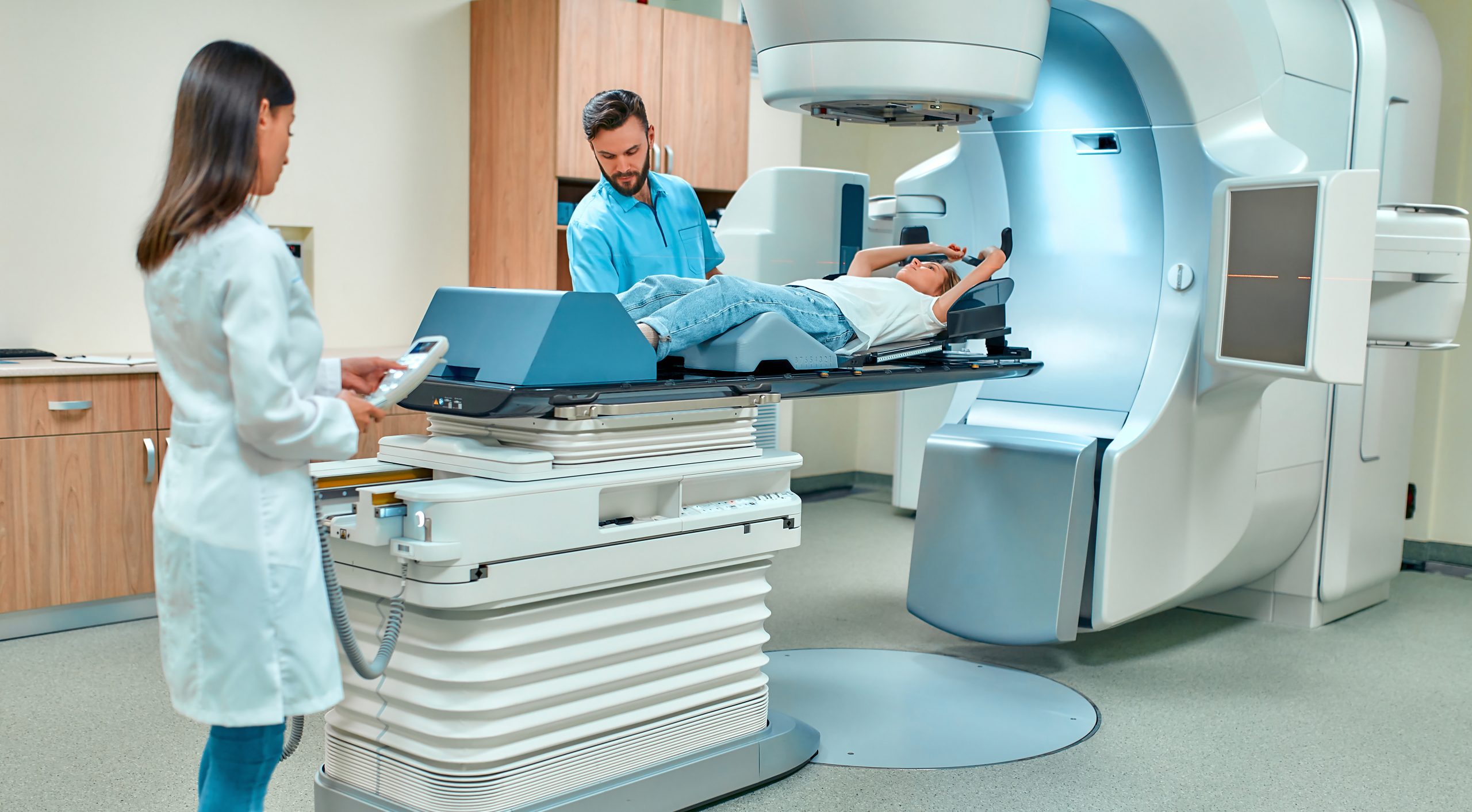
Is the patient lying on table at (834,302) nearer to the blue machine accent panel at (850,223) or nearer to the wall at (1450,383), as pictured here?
the blue machine accent panel at (850,223)

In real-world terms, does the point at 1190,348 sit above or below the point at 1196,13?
below

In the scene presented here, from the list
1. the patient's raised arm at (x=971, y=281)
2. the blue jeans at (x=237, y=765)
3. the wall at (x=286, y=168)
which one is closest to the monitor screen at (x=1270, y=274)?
the patient's raised arm at (x=971, y=281)

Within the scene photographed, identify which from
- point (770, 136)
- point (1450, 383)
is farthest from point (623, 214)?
point (1450, 383)

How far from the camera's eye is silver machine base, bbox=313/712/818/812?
2.00m

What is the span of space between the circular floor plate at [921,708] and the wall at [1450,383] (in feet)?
7.88

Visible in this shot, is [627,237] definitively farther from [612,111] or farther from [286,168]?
[286,168]

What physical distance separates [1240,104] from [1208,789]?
5.29 feet

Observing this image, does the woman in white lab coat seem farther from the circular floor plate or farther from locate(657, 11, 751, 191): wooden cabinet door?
locate(657, 11, 751, 191): wooden cabinet door

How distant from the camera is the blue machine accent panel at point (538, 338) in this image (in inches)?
77.4

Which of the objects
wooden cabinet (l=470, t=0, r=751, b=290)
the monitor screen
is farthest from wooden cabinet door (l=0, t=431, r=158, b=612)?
the monitor screen

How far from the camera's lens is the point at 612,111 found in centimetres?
272

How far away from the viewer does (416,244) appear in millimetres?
4512

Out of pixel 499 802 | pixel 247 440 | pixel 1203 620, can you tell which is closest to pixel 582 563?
pixel 499 802

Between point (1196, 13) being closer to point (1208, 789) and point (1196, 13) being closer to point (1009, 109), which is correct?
point (1009, 109)
